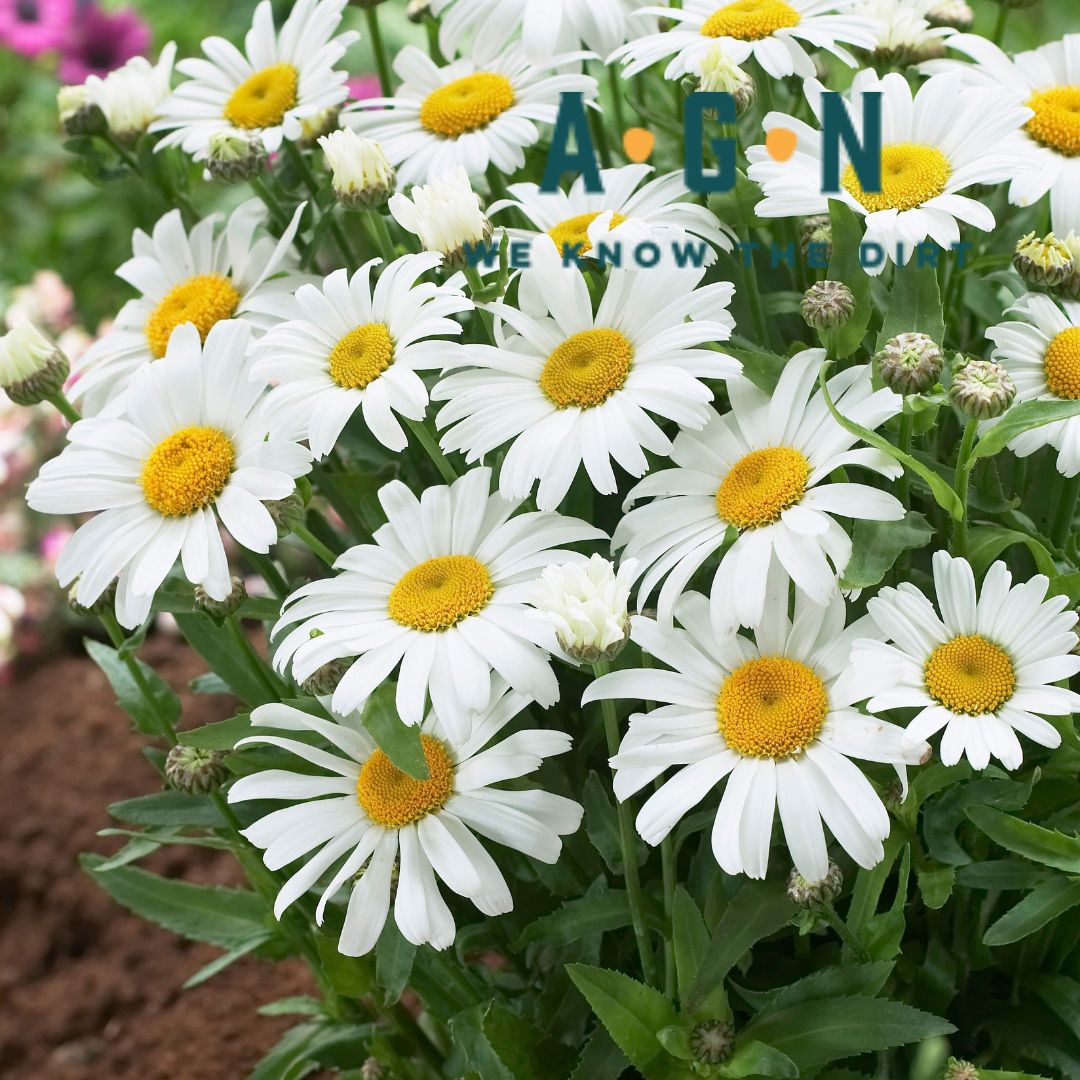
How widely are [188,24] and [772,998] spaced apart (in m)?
2.15

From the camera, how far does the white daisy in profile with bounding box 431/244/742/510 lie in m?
0.66

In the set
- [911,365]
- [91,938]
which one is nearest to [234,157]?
[911,365]

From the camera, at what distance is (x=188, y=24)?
2.41m

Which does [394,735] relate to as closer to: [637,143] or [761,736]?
[761,736]

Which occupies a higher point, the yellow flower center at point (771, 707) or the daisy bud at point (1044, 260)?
the daisy bud at point (1044, 260)

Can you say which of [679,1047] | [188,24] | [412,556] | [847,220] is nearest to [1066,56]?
[847,220]

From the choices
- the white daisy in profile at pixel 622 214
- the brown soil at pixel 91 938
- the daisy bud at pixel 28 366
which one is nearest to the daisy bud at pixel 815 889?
the white daisy in profile at pixel 622 214

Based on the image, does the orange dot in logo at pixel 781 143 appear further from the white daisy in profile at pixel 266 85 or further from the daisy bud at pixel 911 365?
the white daisy in profile at pixel 266 85

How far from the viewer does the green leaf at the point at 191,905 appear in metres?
0.97

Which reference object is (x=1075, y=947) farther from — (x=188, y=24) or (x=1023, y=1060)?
(x=188, y=24)

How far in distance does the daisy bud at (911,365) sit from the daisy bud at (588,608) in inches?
6.0

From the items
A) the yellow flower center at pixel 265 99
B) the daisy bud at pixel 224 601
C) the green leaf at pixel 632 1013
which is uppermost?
the yellow flower center at pixel 265 99

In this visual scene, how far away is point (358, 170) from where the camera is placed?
76cm

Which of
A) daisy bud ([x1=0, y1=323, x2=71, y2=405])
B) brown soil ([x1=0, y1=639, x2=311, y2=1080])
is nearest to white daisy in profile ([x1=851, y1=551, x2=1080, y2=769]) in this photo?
daisy bud ([x1=0, y1=323, x2=71, y2=405])
